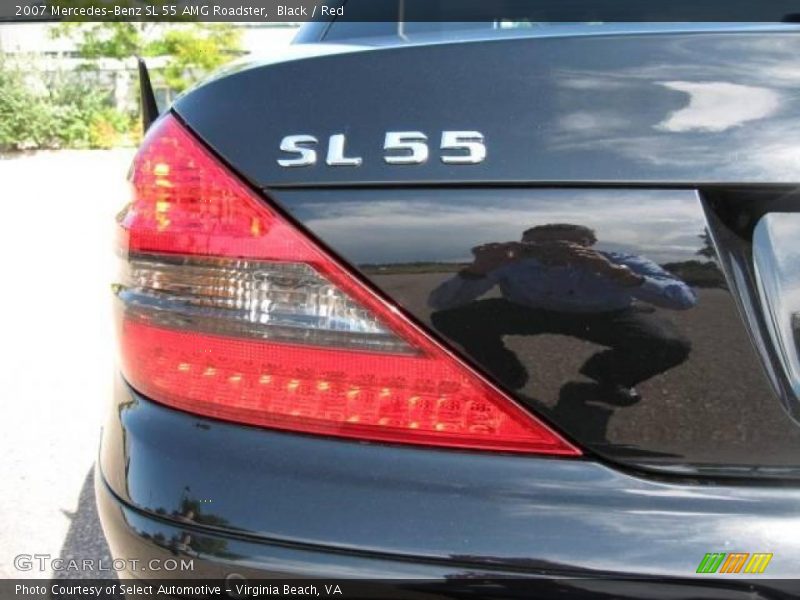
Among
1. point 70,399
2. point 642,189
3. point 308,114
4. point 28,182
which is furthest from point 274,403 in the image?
point 28,182

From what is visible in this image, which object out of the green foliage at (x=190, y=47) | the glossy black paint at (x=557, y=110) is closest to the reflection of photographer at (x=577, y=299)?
the glossy black paint at (x=557, y=110)

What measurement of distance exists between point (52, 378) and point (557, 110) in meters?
3.83

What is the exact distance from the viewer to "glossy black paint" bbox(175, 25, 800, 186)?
3.38 ft

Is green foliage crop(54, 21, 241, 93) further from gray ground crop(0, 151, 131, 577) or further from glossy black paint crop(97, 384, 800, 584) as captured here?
glossy black paint crop(97, 384, 800, 584)

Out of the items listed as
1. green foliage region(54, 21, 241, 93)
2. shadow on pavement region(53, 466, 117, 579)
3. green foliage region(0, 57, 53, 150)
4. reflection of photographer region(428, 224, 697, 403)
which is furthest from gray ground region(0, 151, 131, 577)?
green foliage region(54, 21, 241, 93)

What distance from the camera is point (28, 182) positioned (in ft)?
42.8

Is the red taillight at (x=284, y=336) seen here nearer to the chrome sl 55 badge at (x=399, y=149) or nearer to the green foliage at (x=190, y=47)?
the chrome sl 55 badge at (x=399, y=149)

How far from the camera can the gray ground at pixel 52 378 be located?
9.04 ft

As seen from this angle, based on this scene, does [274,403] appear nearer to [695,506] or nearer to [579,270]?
[579,270]

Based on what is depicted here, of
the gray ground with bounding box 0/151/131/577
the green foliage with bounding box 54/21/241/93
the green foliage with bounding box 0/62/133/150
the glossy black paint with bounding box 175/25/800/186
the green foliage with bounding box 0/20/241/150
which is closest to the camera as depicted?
the glossy black paint with bounding box 175/25/800/186

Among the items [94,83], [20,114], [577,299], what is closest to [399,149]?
[577,299]

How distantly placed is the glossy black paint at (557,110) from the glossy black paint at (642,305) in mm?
34

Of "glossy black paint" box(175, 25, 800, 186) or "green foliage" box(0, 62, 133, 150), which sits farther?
"green foliage" box(0, 62, 133, 150)

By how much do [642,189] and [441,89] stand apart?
1.06 feet
